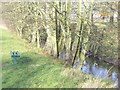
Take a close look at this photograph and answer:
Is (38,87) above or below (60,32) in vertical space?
below

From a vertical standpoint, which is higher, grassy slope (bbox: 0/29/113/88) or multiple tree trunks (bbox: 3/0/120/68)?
multiple tree trunks (bbox: 3/0/120/68)

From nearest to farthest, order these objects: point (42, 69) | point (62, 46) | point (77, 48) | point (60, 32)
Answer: point (42, 69) < point (77, 48) < point (60, 32) < point (62, 46)

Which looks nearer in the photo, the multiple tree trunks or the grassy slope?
the grassy slope

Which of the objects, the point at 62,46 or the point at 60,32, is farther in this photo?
the point at 62,46

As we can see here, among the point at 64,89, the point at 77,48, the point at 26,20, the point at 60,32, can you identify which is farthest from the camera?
the point at 26,20

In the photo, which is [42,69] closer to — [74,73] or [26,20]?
[74,73]

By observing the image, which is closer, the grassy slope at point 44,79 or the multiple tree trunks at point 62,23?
the grassy slope at point 44,79

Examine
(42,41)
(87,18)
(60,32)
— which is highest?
(87,18)

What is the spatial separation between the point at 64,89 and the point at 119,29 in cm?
359

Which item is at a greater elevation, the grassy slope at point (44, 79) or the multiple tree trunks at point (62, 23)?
the multiple tree trunks at point (62, 23)

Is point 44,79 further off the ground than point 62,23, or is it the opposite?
point 62,23

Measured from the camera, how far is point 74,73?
5324mm

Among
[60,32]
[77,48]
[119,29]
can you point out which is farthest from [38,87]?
[60,32]

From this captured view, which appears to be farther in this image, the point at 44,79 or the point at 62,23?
the point at 62,23
